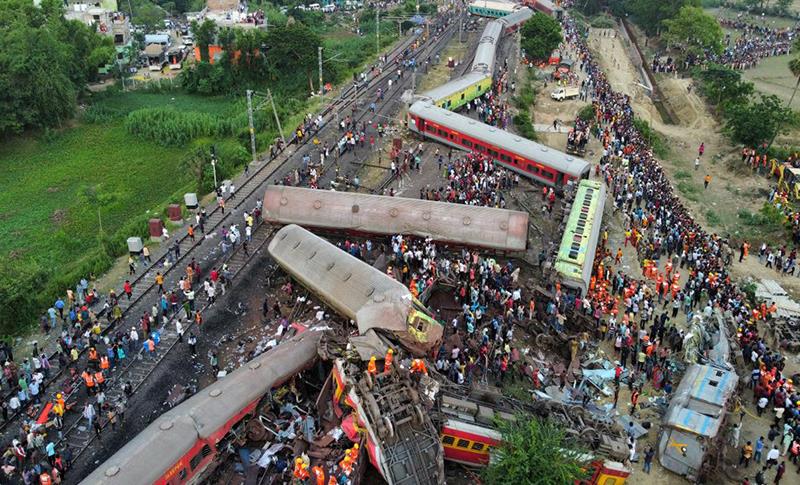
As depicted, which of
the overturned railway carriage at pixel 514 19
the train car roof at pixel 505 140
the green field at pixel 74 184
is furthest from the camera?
the overturned railway carriage at pixel 514 19

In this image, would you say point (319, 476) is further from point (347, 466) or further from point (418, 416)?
point (418, 416)

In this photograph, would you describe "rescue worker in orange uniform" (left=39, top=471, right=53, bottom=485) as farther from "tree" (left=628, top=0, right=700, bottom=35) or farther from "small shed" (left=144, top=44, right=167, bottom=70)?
"tree" (left=628, top=0, right=700, bottom=35)

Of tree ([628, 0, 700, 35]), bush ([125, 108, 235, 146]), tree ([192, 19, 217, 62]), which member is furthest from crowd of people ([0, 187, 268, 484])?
tree ([628, 0, 700, 35])

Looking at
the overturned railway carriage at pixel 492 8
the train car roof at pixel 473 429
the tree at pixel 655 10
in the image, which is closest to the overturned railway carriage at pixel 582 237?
the train car roof at pixel 473 429

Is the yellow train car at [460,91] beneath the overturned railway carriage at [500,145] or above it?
above

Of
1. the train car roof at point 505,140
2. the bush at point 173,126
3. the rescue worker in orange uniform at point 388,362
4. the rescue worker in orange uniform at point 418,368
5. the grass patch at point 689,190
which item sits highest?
the train car roof at point 505,140

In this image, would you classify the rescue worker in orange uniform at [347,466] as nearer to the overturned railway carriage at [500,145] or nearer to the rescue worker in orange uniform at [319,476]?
the rescue worker in orange uniform at [319,476]
